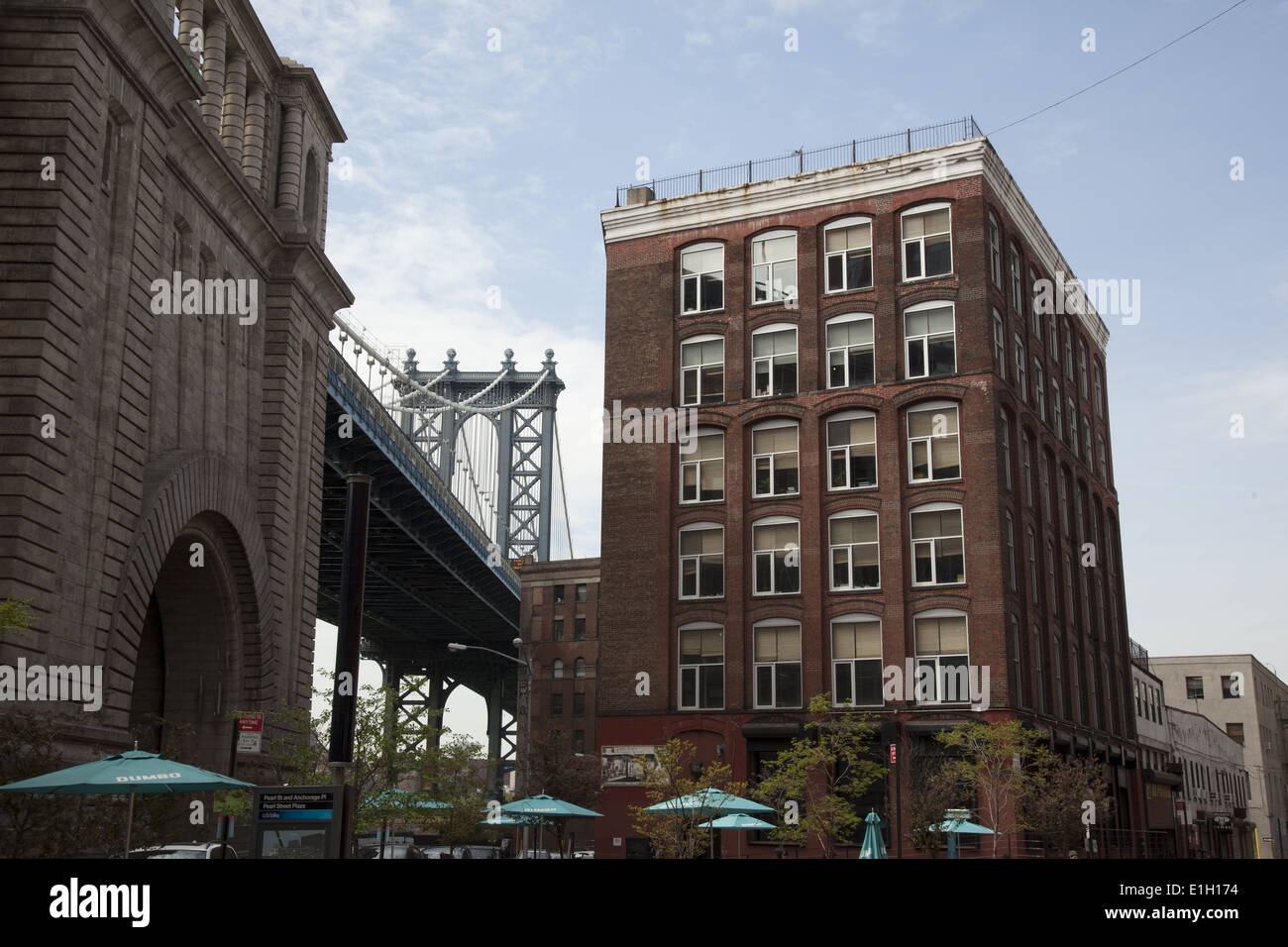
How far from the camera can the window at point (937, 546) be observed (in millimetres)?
49156

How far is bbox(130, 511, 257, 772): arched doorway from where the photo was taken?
34156 millimetres

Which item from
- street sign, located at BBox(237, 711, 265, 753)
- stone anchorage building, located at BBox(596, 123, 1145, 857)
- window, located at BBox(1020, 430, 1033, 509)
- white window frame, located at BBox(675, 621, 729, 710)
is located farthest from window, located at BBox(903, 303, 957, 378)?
street sign, located at BBox(237, 711, 265, 753)

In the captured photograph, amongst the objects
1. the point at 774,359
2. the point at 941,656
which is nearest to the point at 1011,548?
the point at 941,656

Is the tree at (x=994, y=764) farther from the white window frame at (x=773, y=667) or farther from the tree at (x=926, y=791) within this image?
the white window frame at (x=773, y=667)

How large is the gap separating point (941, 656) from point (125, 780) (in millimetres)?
35146

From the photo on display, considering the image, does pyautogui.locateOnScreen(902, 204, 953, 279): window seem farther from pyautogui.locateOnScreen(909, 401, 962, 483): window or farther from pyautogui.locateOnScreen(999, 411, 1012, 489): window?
pyautogui.locateOnScreen(999, 411, 1012, 489): window

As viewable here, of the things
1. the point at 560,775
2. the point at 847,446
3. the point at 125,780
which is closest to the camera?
the point at 125,780

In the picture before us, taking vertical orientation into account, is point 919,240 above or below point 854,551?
above

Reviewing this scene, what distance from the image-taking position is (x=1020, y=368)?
5603 centimetres

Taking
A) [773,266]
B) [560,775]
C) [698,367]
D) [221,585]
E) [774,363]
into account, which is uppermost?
[773,266]

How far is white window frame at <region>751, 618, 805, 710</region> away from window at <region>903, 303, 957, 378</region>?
11186 millimetres

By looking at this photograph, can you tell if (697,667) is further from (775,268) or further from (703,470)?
(775,268)

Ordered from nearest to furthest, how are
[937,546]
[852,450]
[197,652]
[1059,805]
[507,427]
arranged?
[197,652], [1059,805], [937,546], [852,450], [507,427]
